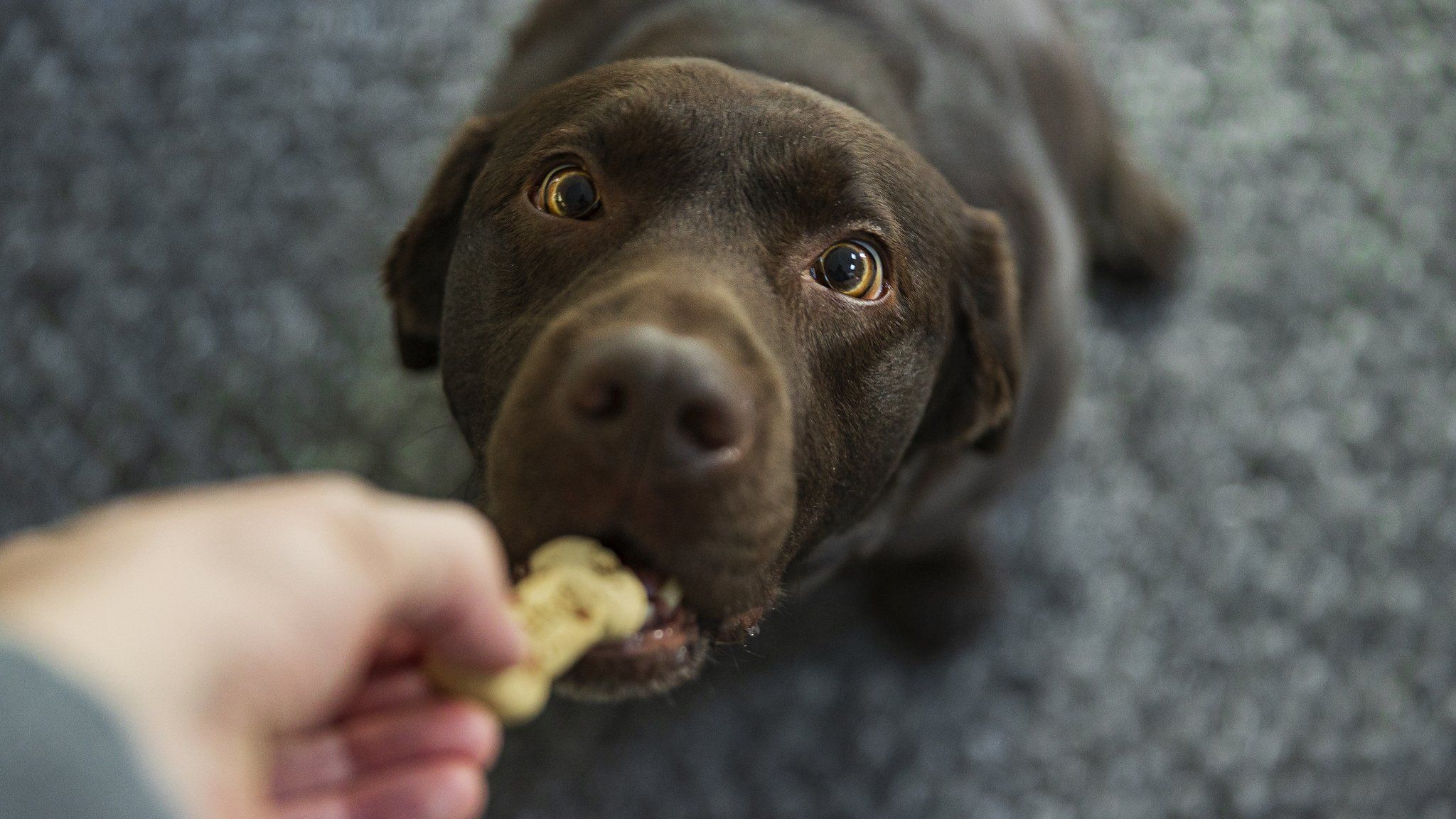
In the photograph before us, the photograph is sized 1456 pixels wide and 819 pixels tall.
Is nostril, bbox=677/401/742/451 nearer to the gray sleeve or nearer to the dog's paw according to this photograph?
the gray sleeve

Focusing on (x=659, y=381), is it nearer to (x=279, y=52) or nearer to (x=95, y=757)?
(x=95, y=757)

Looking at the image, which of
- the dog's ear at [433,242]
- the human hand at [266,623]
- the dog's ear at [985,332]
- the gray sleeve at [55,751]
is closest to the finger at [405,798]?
the human hand at [266,623]

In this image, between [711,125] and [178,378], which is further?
[178,378]

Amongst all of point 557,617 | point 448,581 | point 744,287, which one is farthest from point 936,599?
point 448,581

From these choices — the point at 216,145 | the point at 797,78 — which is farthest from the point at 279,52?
the point at 797,78

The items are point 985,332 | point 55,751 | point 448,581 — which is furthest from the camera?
point 985,332

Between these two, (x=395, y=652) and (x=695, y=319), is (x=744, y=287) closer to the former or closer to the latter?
(x=695, y=319)
